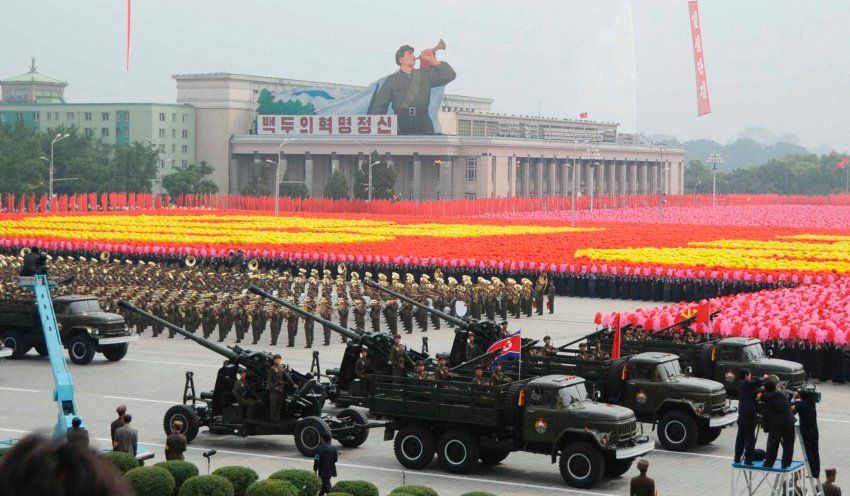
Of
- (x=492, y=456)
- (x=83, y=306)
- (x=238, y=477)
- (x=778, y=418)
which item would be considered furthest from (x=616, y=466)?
(x=83, y=306)

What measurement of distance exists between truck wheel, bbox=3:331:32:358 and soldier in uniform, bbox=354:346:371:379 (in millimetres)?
10765

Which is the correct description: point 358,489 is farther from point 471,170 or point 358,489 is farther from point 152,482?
point 471,170

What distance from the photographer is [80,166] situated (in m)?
111

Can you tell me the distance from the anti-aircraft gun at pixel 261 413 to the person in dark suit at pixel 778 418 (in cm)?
543

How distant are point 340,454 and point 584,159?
127530 millimetres

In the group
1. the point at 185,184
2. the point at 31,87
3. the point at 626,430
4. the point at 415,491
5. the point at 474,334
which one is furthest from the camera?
the point at 31,87

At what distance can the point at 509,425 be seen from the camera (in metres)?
15.3

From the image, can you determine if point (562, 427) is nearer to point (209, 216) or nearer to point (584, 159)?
point (209, 216)

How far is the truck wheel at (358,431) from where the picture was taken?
17.2 meters

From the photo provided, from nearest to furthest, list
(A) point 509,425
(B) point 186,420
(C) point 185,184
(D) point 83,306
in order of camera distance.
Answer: (A) point 509,425 → (B) point 186,420 → (D) point 83,306 → (C) point 185,184

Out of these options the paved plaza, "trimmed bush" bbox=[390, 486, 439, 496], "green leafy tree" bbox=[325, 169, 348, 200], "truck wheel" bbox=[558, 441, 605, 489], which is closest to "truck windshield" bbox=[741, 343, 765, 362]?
the paved plaza

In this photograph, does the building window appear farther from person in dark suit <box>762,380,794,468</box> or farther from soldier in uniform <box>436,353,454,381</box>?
person in dark suit <box>762,380,794,468</box>

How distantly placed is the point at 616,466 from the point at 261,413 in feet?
15.2

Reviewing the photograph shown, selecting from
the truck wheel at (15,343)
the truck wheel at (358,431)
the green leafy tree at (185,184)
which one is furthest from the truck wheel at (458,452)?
the green leafy tree at (185,184)
